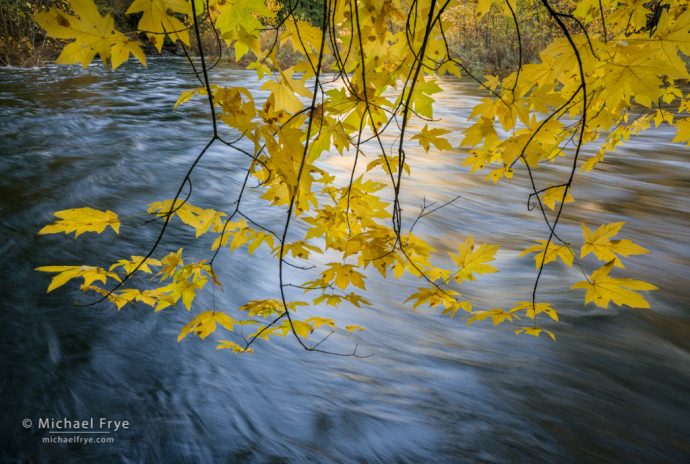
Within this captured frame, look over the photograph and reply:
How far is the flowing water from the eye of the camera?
2096 mm

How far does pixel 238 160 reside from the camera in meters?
6.68

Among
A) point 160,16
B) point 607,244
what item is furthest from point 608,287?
point 160,16

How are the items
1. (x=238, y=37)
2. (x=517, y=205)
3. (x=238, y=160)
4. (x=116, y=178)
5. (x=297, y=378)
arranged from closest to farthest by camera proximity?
(x=238, y=37)
(x=297, y=378)
(x=517, y=205)
(x=116, y=178)
(x=238, y=160)

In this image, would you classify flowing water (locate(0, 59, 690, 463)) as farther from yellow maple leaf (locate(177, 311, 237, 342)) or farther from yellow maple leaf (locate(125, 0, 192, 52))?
yellow maple leaf (locate(125, 0, 192, 52))

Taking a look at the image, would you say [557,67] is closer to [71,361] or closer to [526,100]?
[526,100]

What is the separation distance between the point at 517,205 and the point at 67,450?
433 cm

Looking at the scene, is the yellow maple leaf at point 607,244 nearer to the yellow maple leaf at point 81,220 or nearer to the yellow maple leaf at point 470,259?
the yellow maple leaf at point 470,259

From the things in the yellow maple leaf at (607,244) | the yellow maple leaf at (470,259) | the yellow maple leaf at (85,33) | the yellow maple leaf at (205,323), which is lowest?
the yellow maple leaf at (205,323)

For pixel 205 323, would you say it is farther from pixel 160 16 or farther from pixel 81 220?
pixel 160 16

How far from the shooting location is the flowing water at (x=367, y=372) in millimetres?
2096

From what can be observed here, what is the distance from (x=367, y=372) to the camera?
2.54 meters

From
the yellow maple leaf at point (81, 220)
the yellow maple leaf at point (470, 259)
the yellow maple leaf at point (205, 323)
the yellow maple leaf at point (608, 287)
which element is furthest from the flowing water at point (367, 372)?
the yellow maple leaf at point (81, 220)

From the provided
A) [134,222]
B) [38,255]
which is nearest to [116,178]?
[134,222]

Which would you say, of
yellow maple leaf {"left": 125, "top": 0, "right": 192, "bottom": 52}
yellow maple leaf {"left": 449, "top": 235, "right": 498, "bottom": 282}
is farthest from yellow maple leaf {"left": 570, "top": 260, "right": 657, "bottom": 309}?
yellow maple leaf {"left": 125, "top": 0, "right": 192, "bottom": 52}
